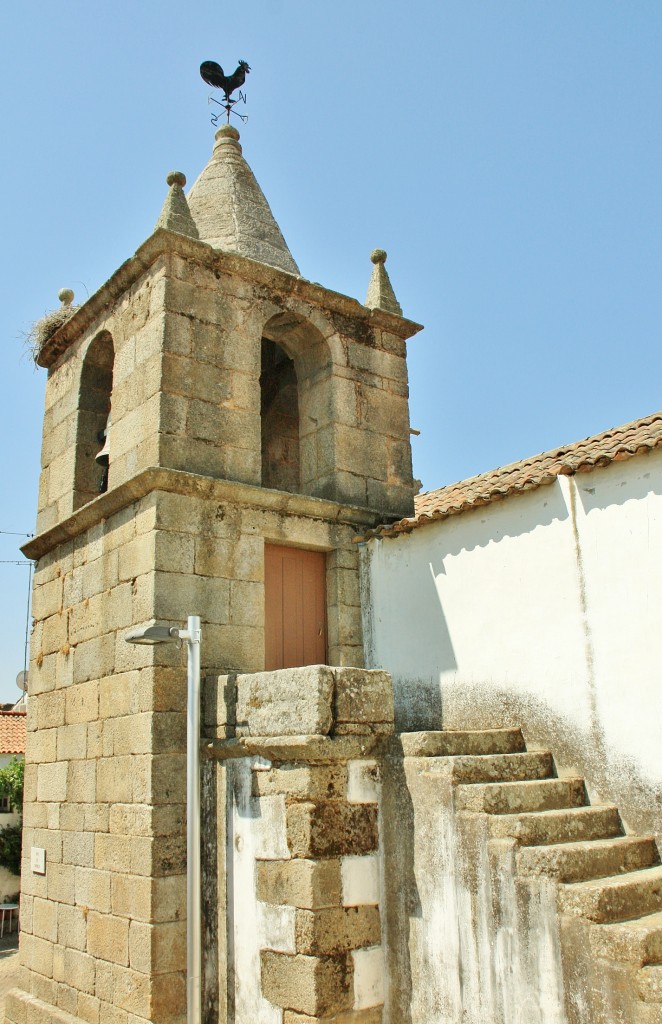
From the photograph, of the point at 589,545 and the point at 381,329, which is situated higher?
the point at 381,329

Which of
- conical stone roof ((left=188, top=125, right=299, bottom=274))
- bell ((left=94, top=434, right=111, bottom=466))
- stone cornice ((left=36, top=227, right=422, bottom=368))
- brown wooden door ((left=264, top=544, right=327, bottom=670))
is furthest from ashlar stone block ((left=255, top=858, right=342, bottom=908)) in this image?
conical stone roof ((left=188, top=125, right=299, bottom=274))

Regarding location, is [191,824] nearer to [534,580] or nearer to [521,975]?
[521,975]

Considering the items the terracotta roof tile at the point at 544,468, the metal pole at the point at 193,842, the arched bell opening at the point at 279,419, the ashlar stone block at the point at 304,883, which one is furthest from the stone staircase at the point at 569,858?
the arched bell opening at the point at 279,419

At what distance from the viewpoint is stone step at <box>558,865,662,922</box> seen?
13.2ft

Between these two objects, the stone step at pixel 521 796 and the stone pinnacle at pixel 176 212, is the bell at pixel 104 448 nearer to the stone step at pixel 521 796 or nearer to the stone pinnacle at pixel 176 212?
the stone pinnacle at pixel 176 212

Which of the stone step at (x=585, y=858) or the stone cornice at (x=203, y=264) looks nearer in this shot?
the stone step at (x=585, y=858)

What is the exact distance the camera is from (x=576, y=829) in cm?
486

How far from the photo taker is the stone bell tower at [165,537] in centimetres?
600

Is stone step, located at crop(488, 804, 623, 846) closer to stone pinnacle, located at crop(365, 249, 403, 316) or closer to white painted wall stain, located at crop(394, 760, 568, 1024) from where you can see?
white painted wall stain, located at crop(394, 760, 568, 1024)

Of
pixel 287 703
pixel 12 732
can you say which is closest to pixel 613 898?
pixel 287 703

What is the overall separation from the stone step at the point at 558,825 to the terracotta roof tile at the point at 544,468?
2.17 m

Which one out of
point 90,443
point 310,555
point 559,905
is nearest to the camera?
point 559,905

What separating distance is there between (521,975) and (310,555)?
383cm

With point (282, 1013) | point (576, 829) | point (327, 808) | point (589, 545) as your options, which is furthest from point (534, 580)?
point (282, 1013)
